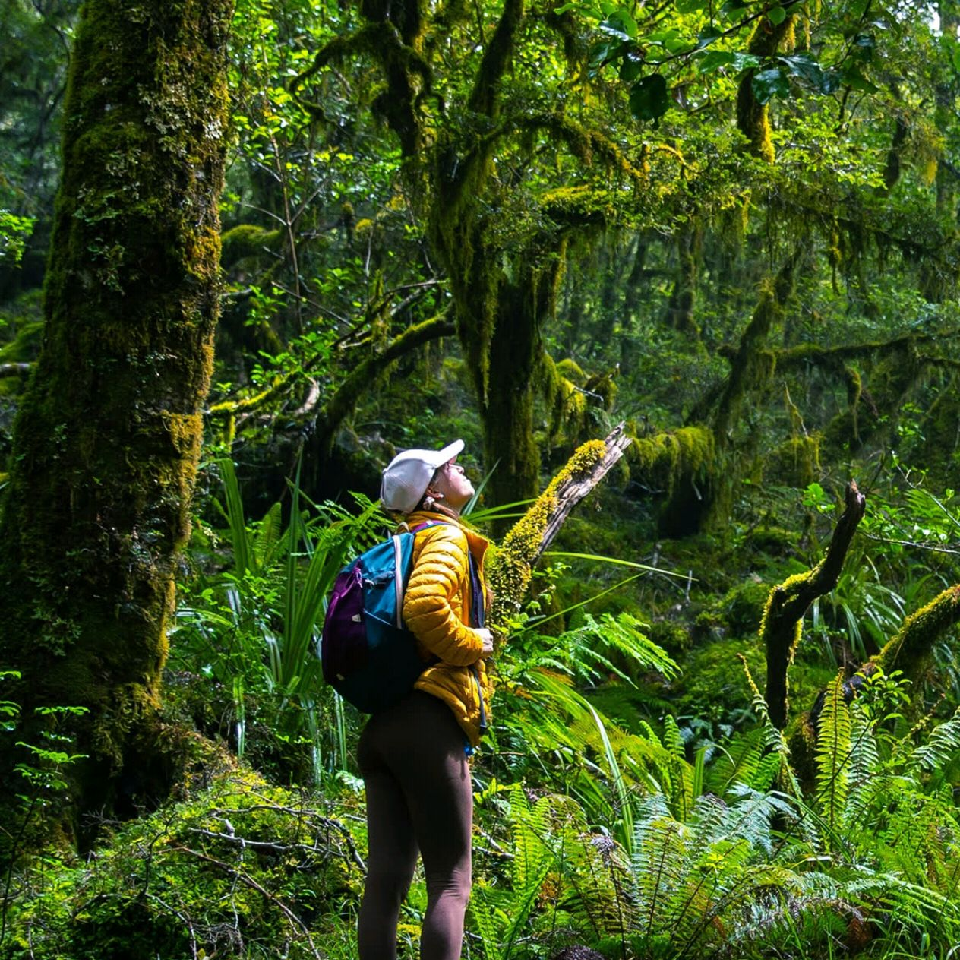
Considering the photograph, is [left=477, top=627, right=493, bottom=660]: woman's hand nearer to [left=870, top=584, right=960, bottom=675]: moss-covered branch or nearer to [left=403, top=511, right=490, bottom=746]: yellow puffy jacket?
[left=403, top=511, right=490, bottom=746]: yellow puffy jacket

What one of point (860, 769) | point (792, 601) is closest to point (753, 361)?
point (792, 601)

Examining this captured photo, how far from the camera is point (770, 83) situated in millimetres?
2471

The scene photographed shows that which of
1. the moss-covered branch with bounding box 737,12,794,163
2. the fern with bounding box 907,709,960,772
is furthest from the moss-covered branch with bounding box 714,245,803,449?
the fern with bounding box 907,709,960,772

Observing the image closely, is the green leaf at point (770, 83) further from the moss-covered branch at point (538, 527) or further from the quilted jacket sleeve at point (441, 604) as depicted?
the moss-covered branch at point (538, 527)

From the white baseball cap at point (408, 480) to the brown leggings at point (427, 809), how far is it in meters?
0.59

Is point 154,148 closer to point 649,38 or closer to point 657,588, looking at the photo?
point 649,38

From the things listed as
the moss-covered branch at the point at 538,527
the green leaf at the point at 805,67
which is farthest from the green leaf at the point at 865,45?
the moss-covered branch at the point at 538,527

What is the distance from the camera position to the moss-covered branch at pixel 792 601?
4.30 metres

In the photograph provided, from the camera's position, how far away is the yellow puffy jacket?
2494 mm

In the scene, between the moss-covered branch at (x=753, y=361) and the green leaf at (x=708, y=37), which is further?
the moss-covered branch at (x=753, y=361)

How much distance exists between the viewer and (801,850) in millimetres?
3621

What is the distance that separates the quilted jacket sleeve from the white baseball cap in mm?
199

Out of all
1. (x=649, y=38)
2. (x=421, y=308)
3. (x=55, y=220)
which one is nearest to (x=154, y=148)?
(x=55, y=220)

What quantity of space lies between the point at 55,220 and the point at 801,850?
3.93m
